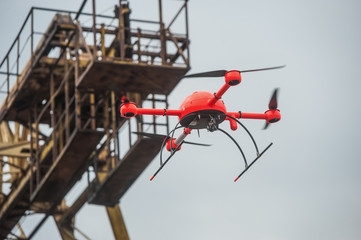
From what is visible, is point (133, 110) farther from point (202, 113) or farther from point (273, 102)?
point (273, 102)

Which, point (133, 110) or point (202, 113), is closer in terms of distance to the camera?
point (133, 110)

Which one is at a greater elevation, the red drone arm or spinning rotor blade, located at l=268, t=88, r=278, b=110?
spinning rotor blade, located at l=268, t=88, r=278, b=110

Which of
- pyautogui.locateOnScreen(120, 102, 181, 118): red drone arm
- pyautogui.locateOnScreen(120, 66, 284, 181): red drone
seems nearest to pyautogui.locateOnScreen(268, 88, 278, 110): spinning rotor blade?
pyautogui.locateOnScreen(120, 66, 284, 181): red drone

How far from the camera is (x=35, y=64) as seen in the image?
104 feet

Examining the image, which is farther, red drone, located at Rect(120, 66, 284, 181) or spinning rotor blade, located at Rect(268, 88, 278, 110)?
spinning rotor blade, located at Rect(268, 88, 278, 110)

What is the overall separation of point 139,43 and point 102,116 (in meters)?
5.07

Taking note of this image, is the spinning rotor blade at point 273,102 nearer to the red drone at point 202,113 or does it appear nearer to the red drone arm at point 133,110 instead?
the red drone at point 202,113

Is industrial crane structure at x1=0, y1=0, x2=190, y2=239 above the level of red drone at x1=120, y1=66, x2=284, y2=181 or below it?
above

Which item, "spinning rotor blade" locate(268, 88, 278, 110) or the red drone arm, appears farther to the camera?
"spinning rotor blade" locate(268, 88, 278, 110)

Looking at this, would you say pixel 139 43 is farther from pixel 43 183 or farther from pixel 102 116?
pixel 43 183

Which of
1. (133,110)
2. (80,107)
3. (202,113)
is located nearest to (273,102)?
(202,113)

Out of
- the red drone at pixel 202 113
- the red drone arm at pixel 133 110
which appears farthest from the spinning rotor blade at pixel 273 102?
the red drone arm at pixel 133 110

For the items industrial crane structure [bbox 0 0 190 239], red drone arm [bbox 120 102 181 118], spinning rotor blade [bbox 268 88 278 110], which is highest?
industrial crane structure [bbox 0 0 190 239]

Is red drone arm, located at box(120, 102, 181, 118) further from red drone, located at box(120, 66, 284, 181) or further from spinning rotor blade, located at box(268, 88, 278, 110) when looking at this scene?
spinning rotor blade, located at box(268, 88, 278, 110)
